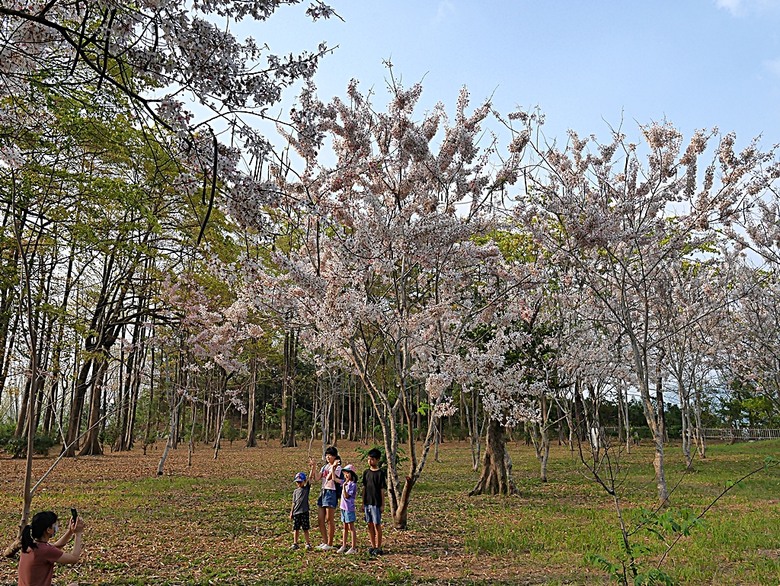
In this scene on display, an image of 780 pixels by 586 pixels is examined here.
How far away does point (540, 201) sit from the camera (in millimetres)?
9367

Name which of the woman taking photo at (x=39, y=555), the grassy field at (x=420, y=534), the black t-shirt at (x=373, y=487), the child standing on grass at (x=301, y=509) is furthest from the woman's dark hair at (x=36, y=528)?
the black t-shirt at (x=373, y=487)

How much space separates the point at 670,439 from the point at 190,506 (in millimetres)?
32308

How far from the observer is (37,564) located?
3.71 m

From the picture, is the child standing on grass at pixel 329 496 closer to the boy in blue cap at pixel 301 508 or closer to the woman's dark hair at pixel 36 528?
the boy in blue cap at pixel 301 508

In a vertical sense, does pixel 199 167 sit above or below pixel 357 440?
above

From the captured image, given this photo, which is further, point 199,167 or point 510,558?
point 510,558

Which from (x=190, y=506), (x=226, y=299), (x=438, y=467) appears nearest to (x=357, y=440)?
(x=438, y=467)

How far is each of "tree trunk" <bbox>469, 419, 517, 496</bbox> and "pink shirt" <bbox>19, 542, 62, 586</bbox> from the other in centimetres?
932

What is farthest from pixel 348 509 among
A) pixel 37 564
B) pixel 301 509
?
pixel 37 564

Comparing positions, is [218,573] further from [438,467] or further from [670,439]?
[670,439]

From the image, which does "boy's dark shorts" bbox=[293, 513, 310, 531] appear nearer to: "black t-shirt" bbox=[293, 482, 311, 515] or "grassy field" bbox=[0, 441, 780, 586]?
"black t-shirt" bbox=[293, 482, 311, 515]

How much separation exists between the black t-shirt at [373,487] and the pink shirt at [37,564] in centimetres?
356

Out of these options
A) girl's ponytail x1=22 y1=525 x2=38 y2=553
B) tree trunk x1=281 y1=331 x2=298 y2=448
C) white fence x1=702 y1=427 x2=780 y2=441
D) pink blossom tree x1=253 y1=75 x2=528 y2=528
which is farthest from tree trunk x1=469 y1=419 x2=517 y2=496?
white fence x1=702 y1=427 x2=780 y2=441

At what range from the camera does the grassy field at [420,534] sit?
5.70 meters
